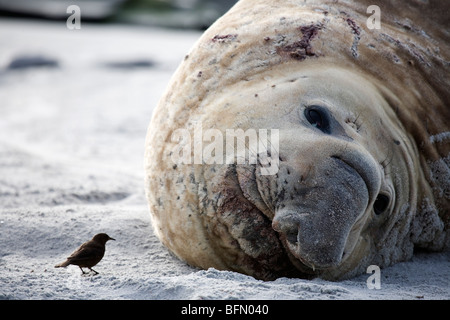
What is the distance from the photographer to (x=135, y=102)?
25.6ft

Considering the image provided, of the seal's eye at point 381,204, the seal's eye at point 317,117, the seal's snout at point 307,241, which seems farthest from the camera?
the seal's eye at point 381,204

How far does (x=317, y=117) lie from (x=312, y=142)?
0.21m

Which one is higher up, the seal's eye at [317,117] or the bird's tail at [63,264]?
the seal's eye at [317,117]

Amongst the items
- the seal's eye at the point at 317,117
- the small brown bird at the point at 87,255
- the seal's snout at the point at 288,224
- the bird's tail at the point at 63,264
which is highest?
the seal's eye at the point at 317,117

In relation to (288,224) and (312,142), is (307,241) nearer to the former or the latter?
(288,224)

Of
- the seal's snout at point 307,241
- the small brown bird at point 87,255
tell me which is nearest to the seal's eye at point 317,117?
the seal's snout at point 307,241

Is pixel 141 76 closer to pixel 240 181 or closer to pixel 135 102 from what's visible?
pixel 135 102

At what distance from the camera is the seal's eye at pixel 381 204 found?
10.5 feet

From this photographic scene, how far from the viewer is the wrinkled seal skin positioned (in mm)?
2719

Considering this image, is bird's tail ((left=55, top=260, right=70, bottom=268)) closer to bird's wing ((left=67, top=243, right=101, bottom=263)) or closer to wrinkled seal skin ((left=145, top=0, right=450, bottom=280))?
bird's wing ((left=67, top=243, right=101, bottom=263))

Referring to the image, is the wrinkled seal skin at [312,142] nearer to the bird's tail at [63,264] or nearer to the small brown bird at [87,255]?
the small brown bird at [87,255]

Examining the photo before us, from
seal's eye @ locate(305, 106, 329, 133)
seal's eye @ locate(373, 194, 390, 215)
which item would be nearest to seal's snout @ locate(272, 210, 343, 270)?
seal's eye @ locate(305, 106, 329, 133)
